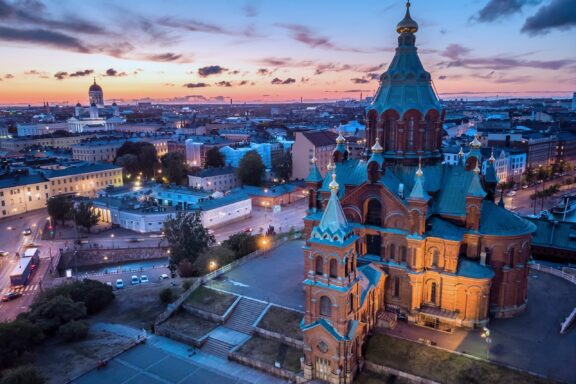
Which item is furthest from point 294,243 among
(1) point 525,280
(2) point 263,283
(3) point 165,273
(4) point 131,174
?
(4) point 131,174

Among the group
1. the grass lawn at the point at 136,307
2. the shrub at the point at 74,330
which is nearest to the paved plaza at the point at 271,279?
the grass lawn at the point at 136,307

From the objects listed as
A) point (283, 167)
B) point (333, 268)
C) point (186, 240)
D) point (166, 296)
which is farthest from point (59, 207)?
point (333, 268)

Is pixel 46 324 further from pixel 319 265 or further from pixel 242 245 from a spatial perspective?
pixel 319 265

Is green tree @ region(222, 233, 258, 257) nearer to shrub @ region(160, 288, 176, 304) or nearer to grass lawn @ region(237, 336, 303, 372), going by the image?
shrub @ region(160, 288, 176, 304)

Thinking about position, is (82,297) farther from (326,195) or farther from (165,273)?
(326,195)

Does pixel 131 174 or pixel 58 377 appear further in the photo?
pixel 131 174
